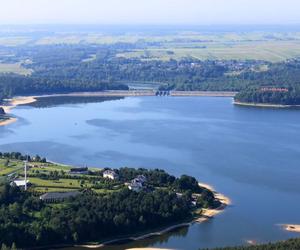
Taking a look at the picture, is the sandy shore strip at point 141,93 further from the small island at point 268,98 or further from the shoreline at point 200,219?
the shoreline at point 200,219

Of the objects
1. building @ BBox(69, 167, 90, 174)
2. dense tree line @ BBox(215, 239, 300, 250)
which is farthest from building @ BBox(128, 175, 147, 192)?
dense tree line @ BBox(215, 239, 300, 250)

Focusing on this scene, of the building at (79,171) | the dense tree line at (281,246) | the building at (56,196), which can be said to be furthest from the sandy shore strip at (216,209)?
the building at (79,171)

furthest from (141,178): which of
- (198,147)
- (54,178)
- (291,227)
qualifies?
(198,147)

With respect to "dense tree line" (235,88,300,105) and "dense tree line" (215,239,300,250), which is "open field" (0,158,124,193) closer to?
"dense tree line" (215,239,300,250)

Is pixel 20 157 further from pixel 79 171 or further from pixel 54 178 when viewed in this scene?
pixel 54 178

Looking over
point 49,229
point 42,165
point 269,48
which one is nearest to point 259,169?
point 42,165

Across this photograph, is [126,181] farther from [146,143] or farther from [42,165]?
[146,143]
